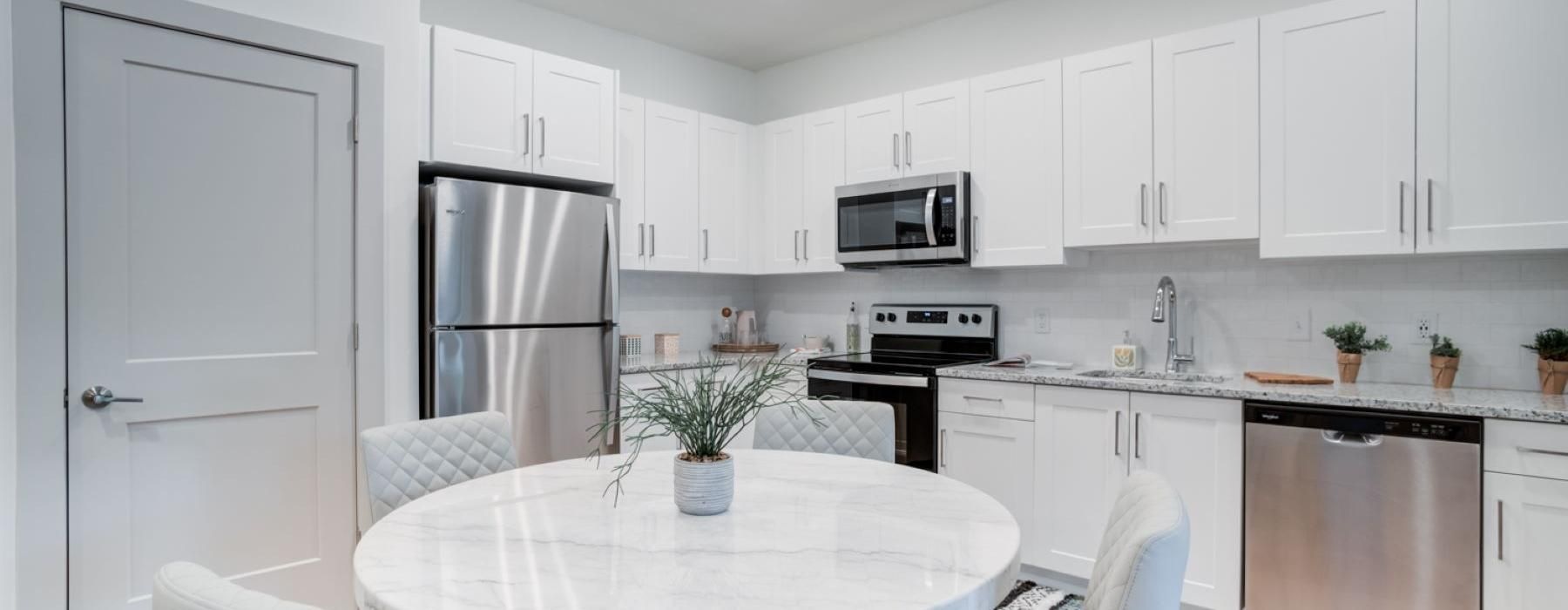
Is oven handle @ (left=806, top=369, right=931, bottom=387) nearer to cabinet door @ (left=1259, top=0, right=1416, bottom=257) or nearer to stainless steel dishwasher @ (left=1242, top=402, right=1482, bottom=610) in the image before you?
stainless steel dishwasher @ (left=1242, top=402, right=1482, bottom=610)

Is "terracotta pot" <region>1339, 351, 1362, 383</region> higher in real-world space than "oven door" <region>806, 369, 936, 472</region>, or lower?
higher

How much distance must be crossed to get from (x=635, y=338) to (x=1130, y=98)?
2.50 metres

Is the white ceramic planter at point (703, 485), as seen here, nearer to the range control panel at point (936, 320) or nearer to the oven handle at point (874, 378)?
the oven handle at point (874, 378)

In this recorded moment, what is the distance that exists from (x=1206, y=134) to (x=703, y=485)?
239 centimetres

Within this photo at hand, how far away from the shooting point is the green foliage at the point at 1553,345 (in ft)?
7.91

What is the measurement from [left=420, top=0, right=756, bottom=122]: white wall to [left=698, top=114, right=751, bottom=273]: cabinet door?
16.3 inches

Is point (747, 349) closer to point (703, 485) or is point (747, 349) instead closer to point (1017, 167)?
point (1017, 167)

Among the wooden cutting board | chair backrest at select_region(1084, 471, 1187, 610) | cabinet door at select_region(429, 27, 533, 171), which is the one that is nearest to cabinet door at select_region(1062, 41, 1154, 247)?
the wooden cutting board

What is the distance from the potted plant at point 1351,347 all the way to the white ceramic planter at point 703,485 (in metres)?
2.44

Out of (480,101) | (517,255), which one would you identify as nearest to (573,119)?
(480,101)

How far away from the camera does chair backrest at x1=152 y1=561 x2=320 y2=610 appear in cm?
85

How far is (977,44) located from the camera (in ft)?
12.8

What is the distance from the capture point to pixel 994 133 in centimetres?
343

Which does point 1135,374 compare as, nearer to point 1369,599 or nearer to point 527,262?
point 1369,599
